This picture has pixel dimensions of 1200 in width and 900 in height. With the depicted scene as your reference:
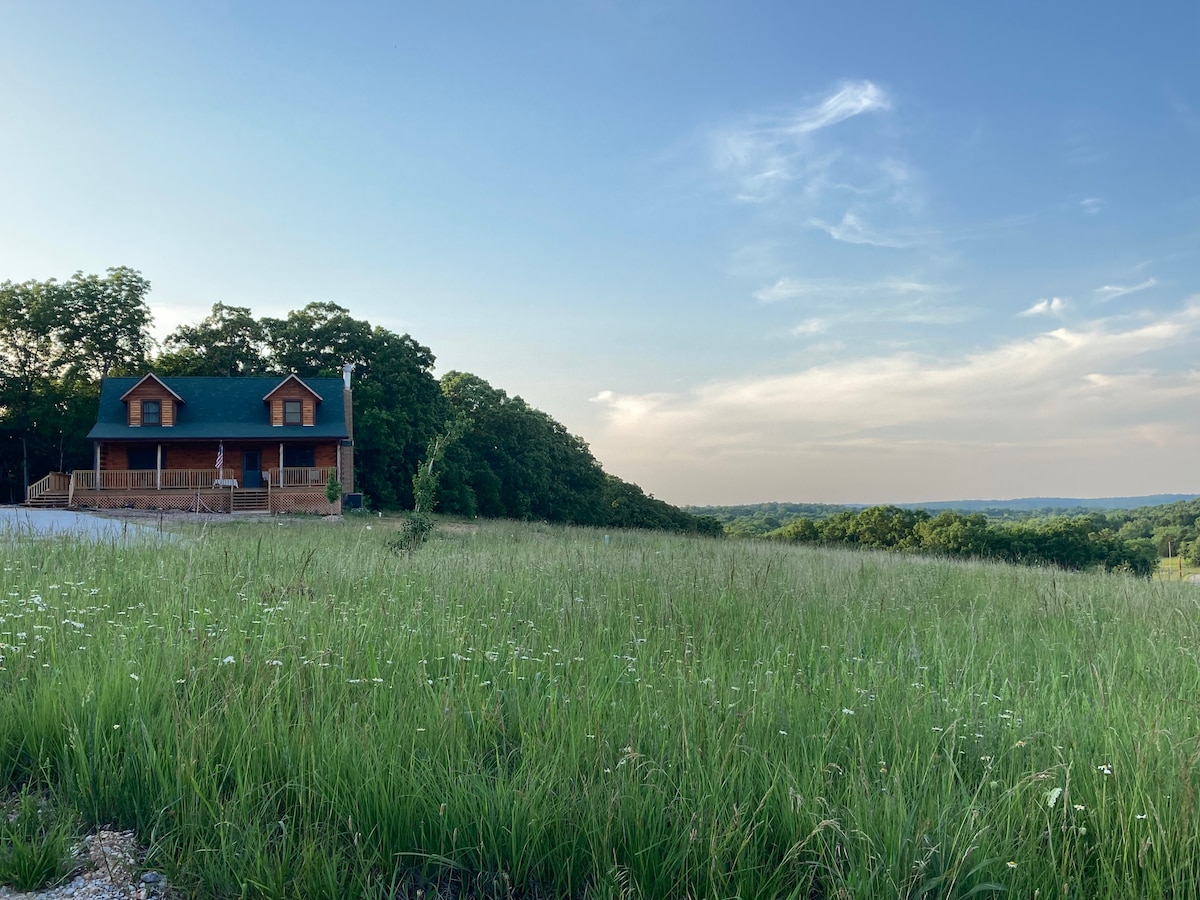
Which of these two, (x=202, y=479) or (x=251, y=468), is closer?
(x=202, y=479)

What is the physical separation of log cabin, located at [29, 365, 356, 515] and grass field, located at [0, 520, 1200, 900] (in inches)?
1174

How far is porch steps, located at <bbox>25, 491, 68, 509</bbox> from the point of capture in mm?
31870

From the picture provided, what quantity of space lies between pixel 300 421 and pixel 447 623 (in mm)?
33406

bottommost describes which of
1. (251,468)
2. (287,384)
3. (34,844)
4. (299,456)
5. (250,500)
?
(34,844)

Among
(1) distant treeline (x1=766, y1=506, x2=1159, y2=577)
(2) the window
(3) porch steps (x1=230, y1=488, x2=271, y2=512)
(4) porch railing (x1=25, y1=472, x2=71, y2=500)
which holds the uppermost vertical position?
(2) the window

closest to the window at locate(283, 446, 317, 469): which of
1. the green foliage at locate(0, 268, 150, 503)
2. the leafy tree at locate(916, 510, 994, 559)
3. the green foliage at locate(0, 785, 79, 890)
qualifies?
the green foliage at locate(0, 268, 150, 503)

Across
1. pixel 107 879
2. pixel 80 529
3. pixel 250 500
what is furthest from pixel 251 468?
pixel 107 879

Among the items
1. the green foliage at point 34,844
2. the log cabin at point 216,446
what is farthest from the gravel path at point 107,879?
the log cabin at point 216,446

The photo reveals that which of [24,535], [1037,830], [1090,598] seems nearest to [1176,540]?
[1090,598]

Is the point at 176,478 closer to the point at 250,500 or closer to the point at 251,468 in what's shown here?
the point at 251,468

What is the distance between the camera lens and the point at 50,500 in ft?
105

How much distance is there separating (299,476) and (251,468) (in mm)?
2963

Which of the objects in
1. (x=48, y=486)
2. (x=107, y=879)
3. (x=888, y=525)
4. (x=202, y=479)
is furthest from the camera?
(x=888, y=525)

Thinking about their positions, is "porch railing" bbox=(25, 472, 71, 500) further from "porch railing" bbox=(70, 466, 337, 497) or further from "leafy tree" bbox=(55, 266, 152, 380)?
"leafy tree" bbox=(55, 266, 152, 380)
